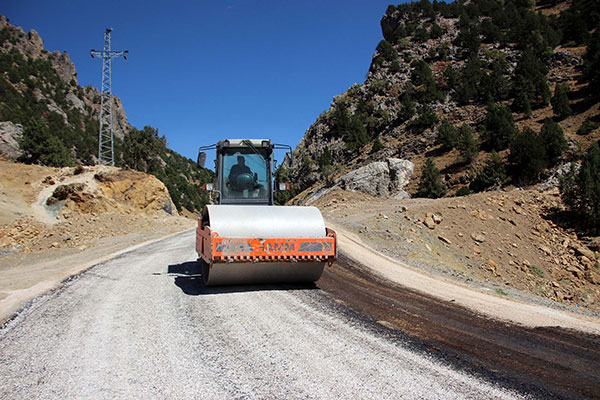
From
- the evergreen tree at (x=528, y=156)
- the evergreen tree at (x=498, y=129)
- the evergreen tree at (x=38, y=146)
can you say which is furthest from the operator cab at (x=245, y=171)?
the evergreen tree at (x=38, y=146)

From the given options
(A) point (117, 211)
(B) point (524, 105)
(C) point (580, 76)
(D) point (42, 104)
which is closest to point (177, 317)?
(A) point (117, 211)

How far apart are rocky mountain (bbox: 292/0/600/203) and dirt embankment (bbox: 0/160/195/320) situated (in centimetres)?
1977

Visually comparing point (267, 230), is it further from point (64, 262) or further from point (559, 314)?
point (64, 262)

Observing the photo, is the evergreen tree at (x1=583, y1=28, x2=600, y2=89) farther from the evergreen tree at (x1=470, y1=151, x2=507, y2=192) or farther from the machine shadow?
the machine shadow

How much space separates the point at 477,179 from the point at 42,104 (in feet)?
305

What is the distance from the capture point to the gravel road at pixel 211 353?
314cm

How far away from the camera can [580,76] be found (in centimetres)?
4169

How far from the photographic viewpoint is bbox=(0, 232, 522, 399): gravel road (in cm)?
314

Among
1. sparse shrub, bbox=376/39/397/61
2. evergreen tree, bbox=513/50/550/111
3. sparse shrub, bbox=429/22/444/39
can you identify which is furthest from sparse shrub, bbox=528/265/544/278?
sparse shrub, bbox=429/22/444/39

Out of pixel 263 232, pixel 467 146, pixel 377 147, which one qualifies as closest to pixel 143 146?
pixel 377 147

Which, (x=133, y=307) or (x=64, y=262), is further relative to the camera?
(x=64, y=262)

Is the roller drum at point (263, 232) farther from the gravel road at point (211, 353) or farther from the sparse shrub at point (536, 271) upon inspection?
the sparse shrub at point (536, 271)

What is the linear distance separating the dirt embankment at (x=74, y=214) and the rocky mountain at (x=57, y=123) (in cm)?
552

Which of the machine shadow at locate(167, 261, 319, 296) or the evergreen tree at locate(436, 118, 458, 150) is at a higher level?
the evergreen tree at locate(436, 118, 458, 150)
